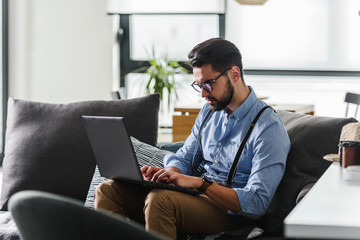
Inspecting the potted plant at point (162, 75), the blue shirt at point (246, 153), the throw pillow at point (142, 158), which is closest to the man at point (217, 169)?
the blue shirt at point (246, 153)

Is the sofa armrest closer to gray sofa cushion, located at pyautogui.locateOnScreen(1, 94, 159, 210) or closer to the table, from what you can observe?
the table

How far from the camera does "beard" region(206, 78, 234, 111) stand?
2438 mm

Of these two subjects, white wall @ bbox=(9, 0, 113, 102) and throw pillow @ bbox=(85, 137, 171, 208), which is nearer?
throw pillow @ bbox=(85, 137, 171, 208)

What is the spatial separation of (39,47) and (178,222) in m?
4.21

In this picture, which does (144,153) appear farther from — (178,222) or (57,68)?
(57,68)

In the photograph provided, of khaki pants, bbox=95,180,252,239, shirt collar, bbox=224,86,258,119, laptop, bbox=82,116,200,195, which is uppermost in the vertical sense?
shirt collar, bbox=224,86,258,119

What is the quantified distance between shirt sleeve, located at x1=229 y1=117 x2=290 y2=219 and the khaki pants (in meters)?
0.08

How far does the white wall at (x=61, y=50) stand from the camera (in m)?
5.99

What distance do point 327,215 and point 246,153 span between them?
1.08 metres

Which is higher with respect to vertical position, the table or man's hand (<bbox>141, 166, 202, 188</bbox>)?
the table

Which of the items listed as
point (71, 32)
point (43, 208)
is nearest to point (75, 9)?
point (71, 32)

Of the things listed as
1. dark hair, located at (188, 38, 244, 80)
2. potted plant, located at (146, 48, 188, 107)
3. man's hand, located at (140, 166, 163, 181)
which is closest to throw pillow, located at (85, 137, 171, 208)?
man's hand, located at (140, 166, 163, 181)

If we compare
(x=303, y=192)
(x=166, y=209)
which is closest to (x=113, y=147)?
(x=166, y=209)

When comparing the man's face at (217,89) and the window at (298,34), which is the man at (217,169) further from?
the window at (298,34)
